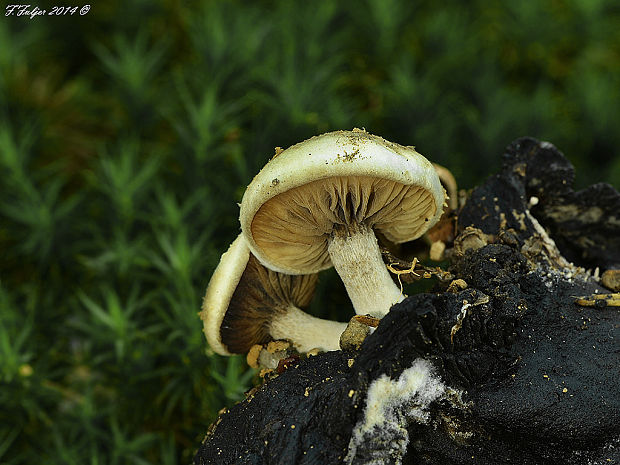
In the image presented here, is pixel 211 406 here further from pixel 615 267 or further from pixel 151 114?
pixel 151 114

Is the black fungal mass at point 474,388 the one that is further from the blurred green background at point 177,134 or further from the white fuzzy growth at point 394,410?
the blurred green background at point 177,134

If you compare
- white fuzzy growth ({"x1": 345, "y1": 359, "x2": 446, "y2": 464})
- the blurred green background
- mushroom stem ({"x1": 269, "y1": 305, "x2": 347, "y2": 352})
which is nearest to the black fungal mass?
white fuzzy growth ({"x1": 345, "y1": 359, "x2": 446, "y2": 464})

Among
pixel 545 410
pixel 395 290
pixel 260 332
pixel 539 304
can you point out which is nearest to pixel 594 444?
pixel 545 410

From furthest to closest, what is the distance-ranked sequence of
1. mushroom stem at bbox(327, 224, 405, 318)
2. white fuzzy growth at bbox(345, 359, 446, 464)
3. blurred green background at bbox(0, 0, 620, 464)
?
1. blurred green background at bbox(0, 0, 620, 464)
2. mushroom stem at bbox(327, 224, 405, 318)
3. white fuzzy growth at bbox(345, 359, 446, 464)

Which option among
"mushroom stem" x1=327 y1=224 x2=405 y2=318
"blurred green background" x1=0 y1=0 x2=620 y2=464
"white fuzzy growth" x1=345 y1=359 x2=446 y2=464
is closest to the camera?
"white fuzzy growth" x1=345 y1=359 x2=446 y2=464

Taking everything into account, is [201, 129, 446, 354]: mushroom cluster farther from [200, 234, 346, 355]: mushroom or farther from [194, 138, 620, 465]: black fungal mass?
[194, 138, 620, 465]: black fungal mass

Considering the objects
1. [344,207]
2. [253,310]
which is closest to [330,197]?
[344,207]

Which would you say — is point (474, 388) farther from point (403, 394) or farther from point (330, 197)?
point (330, 197)
